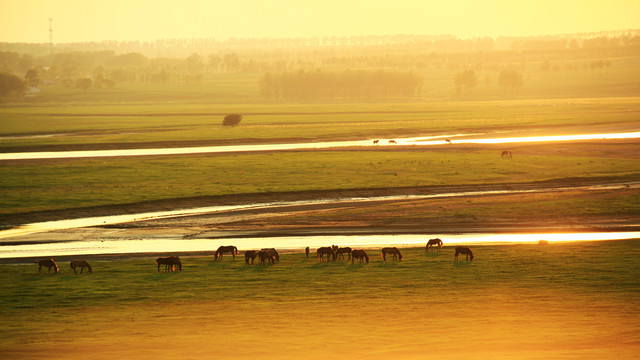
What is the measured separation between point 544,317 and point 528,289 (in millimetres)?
4283

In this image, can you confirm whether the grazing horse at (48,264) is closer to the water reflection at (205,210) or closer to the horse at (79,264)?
the horse at (79,264)

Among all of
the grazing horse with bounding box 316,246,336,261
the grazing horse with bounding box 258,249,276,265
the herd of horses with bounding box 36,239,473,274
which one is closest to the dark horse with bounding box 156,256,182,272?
the herd of horses with bounding box 36,239,473,274

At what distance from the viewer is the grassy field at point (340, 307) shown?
23.2m

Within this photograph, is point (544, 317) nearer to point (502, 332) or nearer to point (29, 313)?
Answer: point (502, 332)

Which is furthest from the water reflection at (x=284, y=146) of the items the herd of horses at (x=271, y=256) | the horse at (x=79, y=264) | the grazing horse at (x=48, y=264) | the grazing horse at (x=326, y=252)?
the grazing horse at (x=326, y=252)

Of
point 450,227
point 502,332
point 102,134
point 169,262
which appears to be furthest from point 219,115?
point 502,332

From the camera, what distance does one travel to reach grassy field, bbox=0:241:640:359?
76.0 feet

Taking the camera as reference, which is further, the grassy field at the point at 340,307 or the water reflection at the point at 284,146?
the water reflection at the point at 284,146

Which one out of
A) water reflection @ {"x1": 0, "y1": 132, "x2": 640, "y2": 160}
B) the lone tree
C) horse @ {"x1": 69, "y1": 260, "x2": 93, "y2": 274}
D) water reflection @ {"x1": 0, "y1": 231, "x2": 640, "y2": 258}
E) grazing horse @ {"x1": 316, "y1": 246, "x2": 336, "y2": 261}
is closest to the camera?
horse @ {"x1": 69, "y1": 260, "x2": 93, "y2": 274}

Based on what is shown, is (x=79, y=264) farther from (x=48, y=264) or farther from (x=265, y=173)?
(x=265, y=173)

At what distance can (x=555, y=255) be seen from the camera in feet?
120

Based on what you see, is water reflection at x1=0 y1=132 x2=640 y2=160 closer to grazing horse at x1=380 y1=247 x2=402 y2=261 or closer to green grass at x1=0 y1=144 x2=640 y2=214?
green grass at x1=0 y1=144 x2=640 y2=214

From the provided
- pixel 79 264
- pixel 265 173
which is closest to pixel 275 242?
pixel 79 264

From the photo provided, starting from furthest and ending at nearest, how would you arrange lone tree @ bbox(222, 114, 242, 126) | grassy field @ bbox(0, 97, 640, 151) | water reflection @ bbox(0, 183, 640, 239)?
1. lone tree @ bbox(222, 114, 242, 126)
2. grassy field @ bbox(0, 97, 640, 151)
3. water reflection @ bbox(0, 183, 640, 239)
